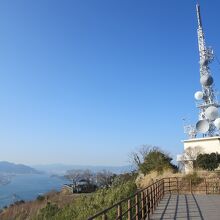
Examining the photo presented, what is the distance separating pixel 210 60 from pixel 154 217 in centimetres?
4229

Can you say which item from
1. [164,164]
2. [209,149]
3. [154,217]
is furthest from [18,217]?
[154,217]

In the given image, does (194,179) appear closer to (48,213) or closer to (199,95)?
(48,213)

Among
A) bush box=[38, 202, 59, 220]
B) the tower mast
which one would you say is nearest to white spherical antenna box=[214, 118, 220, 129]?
the tower mast

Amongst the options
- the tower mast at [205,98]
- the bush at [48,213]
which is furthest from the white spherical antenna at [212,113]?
the bush at [48,213]

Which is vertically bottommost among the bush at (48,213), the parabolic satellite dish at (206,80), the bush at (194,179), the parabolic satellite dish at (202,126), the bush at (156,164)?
the bush at (48,213)

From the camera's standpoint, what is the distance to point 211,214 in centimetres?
1483

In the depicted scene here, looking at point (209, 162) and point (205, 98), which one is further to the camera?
point (205, 98)

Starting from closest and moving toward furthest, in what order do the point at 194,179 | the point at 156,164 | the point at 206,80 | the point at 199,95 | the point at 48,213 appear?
1. the point at 194,179
2. the point at 48,213
3. the point at 156,164
4. the point at 206,80
5. the point at 199,95

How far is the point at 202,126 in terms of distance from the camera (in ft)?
162

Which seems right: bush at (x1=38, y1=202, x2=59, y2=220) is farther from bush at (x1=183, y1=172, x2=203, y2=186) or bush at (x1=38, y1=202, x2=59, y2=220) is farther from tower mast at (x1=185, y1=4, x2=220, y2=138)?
tower mast at (x1=185, y1=4, x2=220, y2=138)

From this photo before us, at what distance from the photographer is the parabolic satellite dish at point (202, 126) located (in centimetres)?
4903

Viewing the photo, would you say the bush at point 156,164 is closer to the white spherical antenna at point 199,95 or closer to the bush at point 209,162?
the bush at point 209,162

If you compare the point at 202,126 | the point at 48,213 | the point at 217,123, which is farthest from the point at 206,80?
the point at 48,213

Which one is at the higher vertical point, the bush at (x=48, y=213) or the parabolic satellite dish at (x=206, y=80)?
the parabolic satellite dish at (x=206, y=80)
